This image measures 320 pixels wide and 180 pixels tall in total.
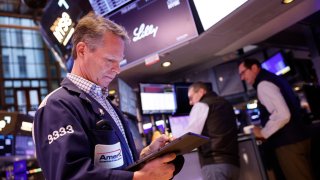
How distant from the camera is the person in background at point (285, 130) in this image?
9.90ft

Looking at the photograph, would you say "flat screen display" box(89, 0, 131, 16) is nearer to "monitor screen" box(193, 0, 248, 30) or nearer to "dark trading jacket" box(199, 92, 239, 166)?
"monitor screen" box(193, 0, 248, 30)

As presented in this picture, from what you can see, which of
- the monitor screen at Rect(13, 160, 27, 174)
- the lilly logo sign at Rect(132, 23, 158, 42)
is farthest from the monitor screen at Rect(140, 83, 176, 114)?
the monitor screen at Rect(13, 160, 27, 174)

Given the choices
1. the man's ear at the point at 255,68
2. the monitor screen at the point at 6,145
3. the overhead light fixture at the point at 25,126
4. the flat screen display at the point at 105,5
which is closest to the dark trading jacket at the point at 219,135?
the man's ear at the point at 255,68

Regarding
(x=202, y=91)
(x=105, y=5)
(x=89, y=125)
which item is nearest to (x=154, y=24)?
(x=105, y=5)

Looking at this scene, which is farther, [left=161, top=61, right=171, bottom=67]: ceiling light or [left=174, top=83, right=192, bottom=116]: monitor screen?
[left=174, top=83, right=192, bottom=116]: monitor screen

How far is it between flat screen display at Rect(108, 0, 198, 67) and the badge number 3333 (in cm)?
209

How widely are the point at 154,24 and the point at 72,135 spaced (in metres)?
2.24

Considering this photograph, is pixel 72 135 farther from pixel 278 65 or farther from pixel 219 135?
pixel 278 65

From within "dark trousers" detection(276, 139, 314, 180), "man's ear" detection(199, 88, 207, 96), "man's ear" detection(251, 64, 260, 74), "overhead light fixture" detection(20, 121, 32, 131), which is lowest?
"dark trousers" detection(276, 139, 314, 180)

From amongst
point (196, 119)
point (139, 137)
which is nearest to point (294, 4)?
point (196, 119)

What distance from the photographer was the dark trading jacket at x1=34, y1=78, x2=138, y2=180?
3.42ft

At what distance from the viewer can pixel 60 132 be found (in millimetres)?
1100

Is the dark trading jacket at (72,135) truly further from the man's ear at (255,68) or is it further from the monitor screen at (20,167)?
the man's ear at (255,68)

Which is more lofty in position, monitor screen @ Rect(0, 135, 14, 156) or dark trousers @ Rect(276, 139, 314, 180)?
monitor screen @ Rect(0, 135, 14, 156)
